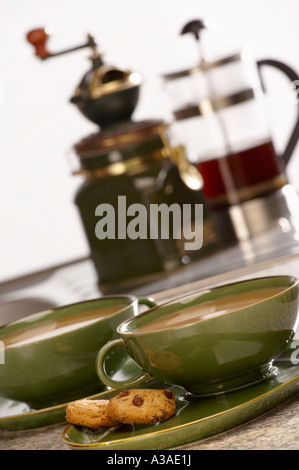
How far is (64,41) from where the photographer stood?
2424mm

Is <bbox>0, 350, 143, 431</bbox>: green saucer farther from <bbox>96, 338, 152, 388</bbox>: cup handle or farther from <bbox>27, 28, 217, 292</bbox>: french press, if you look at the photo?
<bbox>27, 28, 217, 292</bbox>: french press

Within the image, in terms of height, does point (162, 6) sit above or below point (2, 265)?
above

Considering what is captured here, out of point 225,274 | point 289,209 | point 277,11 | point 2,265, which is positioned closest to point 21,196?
point 2,265

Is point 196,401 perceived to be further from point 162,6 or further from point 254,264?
point 162,6

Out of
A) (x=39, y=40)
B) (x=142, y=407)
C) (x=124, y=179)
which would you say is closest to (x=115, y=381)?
(x=142, y=407)

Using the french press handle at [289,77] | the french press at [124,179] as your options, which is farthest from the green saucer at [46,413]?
the french press handle at [289,77]

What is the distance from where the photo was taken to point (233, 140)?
58.1 inches

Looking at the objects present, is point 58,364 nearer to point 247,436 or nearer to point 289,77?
point 247,436

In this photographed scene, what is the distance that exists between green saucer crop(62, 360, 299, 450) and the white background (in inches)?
74.1

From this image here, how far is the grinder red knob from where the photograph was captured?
52.6 inches

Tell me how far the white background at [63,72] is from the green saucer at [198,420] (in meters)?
1.88

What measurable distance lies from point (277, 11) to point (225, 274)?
146 cm

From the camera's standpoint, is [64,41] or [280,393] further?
Answer: [64,41]

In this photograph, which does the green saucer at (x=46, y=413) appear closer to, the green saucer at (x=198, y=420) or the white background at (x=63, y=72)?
the green saucer at (x=198, y=420)
